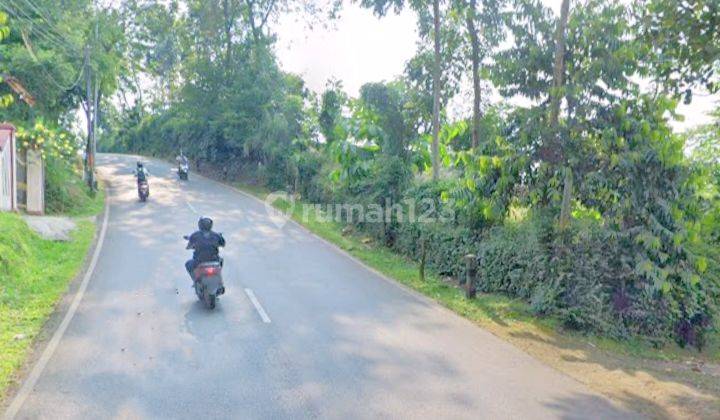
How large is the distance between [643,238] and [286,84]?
31849 mm

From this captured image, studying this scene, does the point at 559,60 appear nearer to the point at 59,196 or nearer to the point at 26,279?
the point at 26,279

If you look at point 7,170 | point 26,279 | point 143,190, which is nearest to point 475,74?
point 26,279

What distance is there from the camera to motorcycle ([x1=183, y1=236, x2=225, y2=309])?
36.3 ft

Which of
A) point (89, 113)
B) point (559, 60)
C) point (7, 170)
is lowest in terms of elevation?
point (7, 170)

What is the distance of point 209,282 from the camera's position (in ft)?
36.4

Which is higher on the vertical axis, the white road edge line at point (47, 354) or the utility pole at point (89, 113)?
the utility pole at point (89, 113)

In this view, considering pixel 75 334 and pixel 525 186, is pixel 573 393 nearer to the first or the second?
pixel 525 186

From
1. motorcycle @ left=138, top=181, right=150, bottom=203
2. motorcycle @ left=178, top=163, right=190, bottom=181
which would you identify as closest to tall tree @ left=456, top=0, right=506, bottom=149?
motorcycle @ left=138, top=181, right=150, bottom=203

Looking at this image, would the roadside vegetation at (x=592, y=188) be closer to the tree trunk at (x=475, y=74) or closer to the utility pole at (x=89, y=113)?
the tree trunk at (x=475, y=74)

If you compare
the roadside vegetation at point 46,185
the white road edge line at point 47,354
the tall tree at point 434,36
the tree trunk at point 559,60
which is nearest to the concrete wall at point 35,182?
the roadside vegetation at point 46,185

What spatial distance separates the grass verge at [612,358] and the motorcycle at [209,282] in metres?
4.68

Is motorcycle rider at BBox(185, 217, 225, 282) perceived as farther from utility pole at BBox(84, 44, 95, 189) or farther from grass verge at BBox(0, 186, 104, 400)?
utility pole at BBox(84, 44, 95, 189)

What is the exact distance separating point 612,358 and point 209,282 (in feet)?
23.0

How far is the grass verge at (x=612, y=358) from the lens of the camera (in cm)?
760
